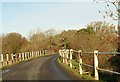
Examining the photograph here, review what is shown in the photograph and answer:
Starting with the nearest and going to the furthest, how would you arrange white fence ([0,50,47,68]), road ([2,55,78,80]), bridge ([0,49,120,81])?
bridge ([0,49,120,81]) < road ([2,55,78,80]) < white fence ([0,50,47,68])

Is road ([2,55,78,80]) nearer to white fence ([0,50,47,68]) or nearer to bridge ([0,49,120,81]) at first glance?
bridge ([0,49,120,81])

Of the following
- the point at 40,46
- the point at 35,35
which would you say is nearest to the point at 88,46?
the point at 40,46

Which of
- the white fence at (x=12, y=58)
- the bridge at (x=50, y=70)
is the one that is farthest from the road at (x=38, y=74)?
the white fence at (x=12, y=58)

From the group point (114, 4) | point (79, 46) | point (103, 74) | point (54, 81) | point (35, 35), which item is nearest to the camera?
point (114, 4)

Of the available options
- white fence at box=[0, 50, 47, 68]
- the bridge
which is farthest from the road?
white fence at box=[0, 50, 47, 68]

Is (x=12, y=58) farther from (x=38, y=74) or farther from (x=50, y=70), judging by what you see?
(x=38, y=74)

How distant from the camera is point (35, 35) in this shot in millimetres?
112875

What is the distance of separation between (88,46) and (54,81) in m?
14.3

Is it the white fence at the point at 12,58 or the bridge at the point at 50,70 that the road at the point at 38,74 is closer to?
the bridge at the point at 50,70

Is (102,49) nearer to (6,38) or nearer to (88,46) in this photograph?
(88,46)

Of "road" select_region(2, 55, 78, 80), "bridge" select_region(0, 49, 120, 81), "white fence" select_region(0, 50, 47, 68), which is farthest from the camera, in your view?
"white fence" select_region(0, 50, 47, 68)

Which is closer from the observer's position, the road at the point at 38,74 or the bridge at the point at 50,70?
the bridge at the point at 50,70

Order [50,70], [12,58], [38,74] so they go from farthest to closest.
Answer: [12,58], [50,70], [38,74]

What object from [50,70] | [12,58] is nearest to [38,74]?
[50,70]
